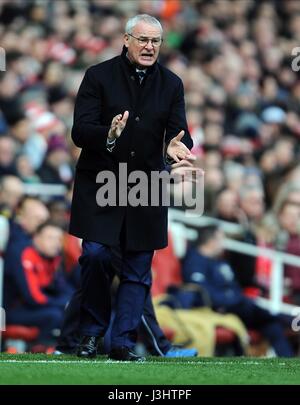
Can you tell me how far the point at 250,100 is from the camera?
64.8 feet

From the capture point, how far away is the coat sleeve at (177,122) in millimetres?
8977

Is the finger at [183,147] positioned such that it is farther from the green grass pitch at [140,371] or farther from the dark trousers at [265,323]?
the dark trousers at [265,323]

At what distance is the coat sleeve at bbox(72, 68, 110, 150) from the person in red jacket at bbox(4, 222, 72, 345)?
365cm

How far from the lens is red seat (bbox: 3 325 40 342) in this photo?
12281 mm

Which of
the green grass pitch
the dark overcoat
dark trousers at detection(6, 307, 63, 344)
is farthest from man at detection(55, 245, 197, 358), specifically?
dark trousers at detection(6, 307, 63, 344)

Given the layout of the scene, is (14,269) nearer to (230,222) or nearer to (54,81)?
(230,222)

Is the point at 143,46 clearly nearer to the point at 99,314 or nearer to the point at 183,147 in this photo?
the point at 183,147

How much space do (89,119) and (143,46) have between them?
0.55 meters

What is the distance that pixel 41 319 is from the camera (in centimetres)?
1234

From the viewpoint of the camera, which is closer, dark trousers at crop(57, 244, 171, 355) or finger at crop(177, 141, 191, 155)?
finger at crop(177, 141, 191, 155)

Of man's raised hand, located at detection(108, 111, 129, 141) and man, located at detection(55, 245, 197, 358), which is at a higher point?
man's raised hand, located at detection(108, 111, 129, 141)

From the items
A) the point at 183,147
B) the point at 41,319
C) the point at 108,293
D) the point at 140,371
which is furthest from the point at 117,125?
the point at 41,319

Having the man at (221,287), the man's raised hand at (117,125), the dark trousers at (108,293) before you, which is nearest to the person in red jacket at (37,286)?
the man at (221,287)

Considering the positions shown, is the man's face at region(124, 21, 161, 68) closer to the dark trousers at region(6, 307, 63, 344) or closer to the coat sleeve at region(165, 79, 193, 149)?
the coat sleeve at region(165, 79, 193, 149)
